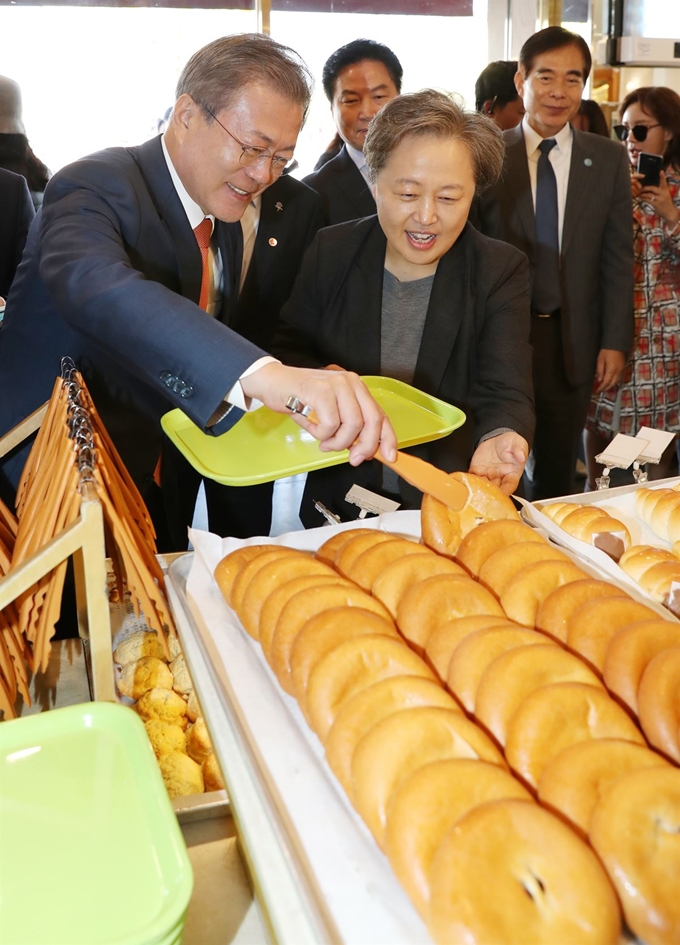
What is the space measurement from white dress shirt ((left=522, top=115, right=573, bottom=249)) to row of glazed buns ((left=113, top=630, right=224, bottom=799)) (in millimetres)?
2571

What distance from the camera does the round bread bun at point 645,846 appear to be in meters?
0.66

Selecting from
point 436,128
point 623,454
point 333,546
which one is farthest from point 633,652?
point 436,128

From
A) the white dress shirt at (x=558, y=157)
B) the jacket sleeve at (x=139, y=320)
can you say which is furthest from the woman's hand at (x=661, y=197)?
the jacket sleeve at (x=139, y=320)

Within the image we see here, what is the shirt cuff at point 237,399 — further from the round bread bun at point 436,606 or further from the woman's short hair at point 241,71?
the woman's short hair at point 241,71

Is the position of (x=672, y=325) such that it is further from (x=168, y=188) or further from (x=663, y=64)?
(x=168, y=188)

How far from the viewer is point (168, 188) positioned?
173cm

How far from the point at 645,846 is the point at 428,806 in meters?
0.18

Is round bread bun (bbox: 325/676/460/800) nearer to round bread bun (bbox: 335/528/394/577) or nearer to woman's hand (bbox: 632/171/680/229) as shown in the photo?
round bread bun (bbox: 335/528/394/577)

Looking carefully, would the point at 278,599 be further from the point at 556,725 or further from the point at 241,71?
the point at 241,71

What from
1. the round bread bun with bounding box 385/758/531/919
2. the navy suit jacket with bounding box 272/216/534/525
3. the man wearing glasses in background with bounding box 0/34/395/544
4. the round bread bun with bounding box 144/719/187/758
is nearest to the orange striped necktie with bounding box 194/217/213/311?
the man wearing glasses in background with bounding box 0/34/395/544

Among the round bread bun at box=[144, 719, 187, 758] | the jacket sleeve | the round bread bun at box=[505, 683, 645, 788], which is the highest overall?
the jacket sleeve

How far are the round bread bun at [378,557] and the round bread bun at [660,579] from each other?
0.34 meters

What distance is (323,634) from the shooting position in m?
0.96

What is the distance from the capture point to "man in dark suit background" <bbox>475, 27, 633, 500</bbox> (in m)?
3.14
